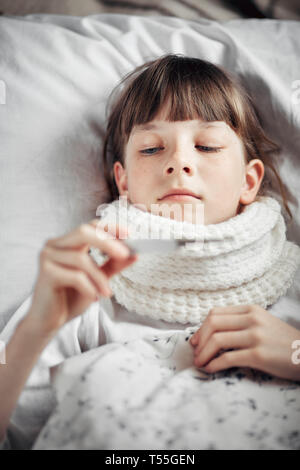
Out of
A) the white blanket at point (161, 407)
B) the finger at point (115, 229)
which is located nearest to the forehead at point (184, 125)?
the finger at point (115, 229)

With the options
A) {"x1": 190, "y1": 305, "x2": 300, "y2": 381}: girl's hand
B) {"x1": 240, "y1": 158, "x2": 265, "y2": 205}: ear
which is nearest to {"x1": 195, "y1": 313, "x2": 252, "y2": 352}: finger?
{"x1": 190, "y1": 305, "x2": 300, "y2": 381}: girl's hand

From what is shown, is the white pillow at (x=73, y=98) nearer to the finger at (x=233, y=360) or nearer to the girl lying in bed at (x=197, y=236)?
the girl lying in bed at (x=197, y=236)

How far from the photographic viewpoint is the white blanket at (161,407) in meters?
0.52

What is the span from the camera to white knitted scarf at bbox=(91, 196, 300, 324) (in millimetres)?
700

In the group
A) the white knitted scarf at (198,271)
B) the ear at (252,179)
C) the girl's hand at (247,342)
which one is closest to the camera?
the girl's hand at (247,342)

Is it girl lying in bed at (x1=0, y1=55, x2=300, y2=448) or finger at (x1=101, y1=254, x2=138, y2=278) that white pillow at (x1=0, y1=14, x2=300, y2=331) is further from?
finger at (x1=101, y1=254, x2=138, y2=278)

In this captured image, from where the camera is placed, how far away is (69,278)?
1.64 ft

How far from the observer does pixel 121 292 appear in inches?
29.5

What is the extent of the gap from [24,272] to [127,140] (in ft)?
1.10

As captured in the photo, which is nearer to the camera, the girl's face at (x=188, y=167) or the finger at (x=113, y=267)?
the finger at (x=113, y=267)

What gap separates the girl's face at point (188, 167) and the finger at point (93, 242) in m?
0.25

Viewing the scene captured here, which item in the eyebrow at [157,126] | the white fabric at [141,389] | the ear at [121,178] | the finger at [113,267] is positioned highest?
the eyebrow at [157,126]

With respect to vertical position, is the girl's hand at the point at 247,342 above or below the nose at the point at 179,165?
below
